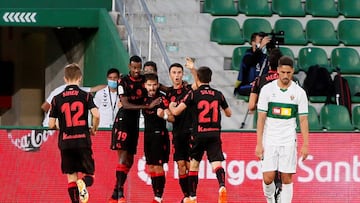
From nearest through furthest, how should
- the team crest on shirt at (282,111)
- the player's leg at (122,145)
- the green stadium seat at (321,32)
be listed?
the team crest on shirt at (282,111), the player's leg at (122,145), the green stadium seat at (321,32)

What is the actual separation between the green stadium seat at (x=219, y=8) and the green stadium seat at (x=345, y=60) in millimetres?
2127

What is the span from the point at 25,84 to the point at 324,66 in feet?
26.1

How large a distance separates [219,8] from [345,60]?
2681 mm

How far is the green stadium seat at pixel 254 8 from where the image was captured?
22281 millimetres

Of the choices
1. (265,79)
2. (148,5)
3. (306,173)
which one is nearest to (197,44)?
(148,5)

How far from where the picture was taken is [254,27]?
21797 mm

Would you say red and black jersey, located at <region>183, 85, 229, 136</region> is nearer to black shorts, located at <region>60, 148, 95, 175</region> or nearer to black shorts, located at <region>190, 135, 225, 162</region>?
black shorts, located at <region>190, 135, 225, 162</region>

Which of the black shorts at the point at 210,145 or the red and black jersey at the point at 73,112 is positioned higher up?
the red and black jersey at the point at 73,112

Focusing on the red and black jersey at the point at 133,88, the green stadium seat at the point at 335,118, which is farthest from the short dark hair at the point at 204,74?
the green stadium seat at the point at 335,118

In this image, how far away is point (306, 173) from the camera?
695 inches

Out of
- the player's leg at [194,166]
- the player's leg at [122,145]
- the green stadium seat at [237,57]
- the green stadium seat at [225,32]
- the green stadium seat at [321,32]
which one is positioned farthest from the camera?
the green stadium seat at [321,32]

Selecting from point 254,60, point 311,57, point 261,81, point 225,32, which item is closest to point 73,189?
point 261,81

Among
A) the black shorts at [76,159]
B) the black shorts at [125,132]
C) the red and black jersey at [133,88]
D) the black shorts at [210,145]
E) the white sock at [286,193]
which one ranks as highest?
the red and black jersey at [133,88]

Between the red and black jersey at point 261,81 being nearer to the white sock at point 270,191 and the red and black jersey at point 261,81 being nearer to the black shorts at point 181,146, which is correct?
the white sock at point 270,191
